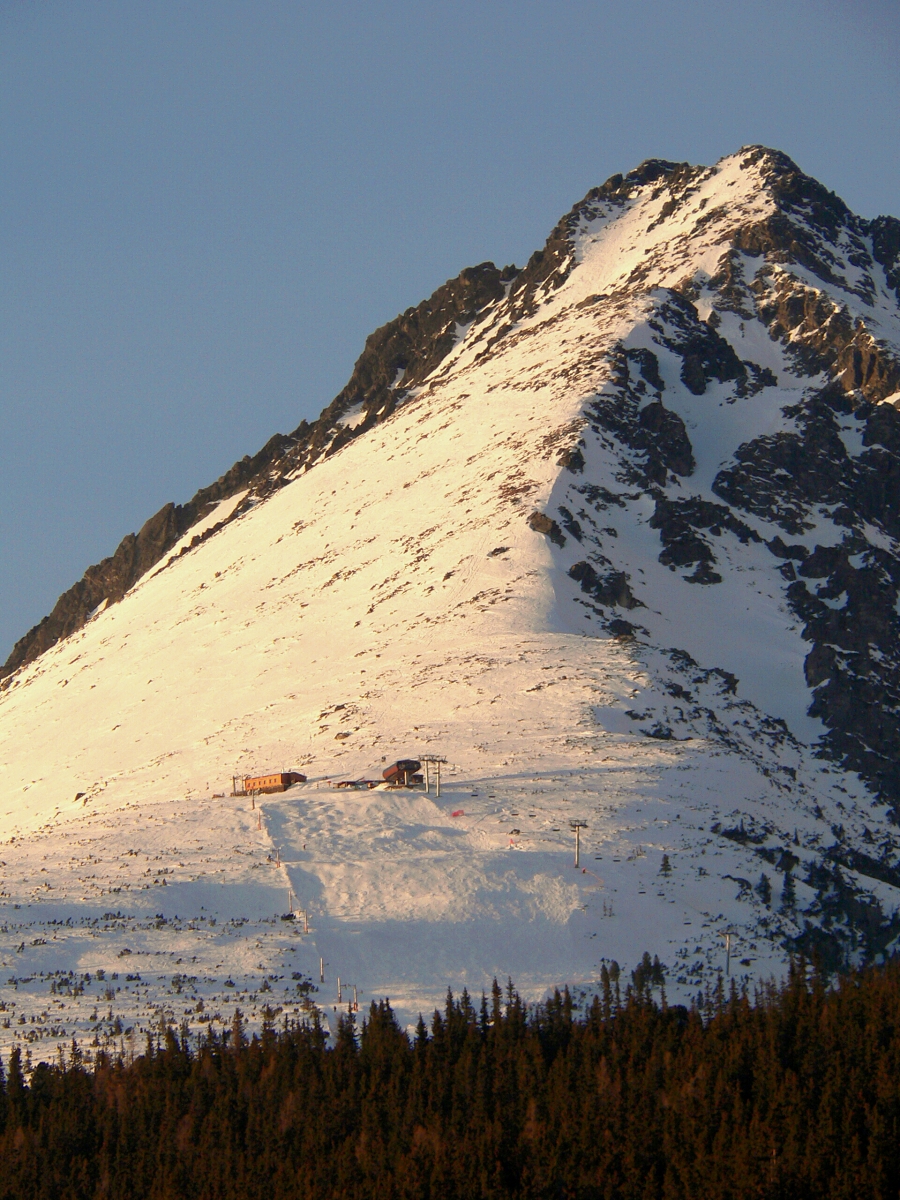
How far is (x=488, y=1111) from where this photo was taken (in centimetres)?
5678

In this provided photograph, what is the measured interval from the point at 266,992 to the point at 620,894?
18.1 metres

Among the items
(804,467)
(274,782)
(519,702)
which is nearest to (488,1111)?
(274,782)

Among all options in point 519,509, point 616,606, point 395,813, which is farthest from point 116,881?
point 519,509

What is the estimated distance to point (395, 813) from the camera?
82938mm

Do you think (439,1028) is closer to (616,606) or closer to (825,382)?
(616,606)

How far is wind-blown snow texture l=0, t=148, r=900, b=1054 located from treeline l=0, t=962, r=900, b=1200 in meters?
4.10

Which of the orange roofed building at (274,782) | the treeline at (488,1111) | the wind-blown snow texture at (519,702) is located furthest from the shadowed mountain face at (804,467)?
the treeline at (488,1111)

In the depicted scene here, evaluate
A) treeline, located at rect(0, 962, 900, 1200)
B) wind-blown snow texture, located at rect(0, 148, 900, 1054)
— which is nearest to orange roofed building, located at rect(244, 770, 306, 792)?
wind-blown snow texture, located at rect(0, 148, 900, 1054)

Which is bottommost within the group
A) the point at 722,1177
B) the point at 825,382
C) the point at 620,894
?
the point at 722,1177

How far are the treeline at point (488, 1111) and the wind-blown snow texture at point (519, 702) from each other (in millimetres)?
4098

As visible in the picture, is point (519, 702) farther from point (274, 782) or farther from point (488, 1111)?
point (488, 1111)

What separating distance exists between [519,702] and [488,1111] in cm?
4562

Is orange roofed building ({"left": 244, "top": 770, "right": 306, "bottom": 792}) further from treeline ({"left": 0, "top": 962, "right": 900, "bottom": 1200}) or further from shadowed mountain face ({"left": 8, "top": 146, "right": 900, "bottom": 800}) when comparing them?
shadowed mountain face ({"left": 8, "top": 146, "right": 900, "bottom": 800})

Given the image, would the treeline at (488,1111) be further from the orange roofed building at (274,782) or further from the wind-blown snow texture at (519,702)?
the orange roofed building at (274,782)
